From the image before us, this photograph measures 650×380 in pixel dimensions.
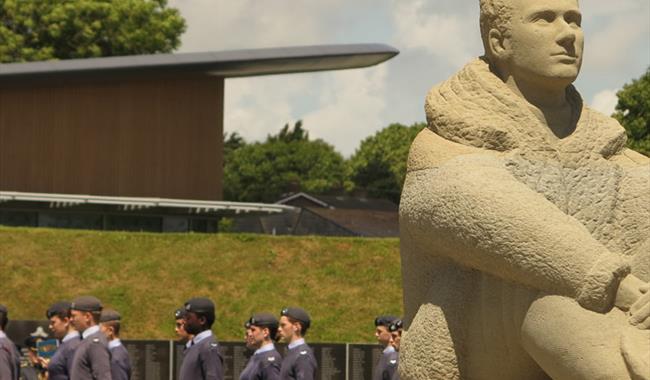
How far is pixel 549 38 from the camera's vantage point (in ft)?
16.9

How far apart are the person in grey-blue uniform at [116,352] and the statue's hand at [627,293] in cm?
903

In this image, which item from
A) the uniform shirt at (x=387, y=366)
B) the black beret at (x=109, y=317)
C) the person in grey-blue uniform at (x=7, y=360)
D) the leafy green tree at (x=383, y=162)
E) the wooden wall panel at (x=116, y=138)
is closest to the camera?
the person in grey-blue uniform at (x=7, y=360)

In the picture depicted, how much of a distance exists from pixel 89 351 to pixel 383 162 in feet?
232

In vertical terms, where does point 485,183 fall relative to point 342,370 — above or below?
above

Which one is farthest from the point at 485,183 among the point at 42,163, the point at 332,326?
the point at 42,163

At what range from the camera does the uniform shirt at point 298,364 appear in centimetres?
1262

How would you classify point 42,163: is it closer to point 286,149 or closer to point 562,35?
point 562,35

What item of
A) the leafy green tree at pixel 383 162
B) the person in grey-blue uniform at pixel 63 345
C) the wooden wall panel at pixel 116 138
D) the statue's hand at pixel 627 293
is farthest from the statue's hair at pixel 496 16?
the leafy green tree at pixel 383 162

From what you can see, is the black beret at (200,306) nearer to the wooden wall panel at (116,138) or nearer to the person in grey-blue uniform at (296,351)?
the person in grey-blue uniform at (296,351)

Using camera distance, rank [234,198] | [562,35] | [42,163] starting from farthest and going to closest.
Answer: [234,198] < [42,163] < [562,35]

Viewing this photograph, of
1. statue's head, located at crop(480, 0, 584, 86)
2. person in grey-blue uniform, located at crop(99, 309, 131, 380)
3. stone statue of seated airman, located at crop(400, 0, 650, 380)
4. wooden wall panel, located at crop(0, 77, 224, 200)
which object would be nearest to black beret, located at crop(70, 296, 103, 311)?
person in grey-blue uniform, located at crop(99, 309, 131, 380)

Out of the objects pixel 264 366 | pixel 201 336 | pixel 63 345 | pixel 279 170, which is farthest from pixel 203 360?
pixel 279 170

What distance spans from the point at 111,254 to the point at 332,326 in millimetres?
5534

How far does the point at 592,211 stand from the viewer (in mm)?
5188
